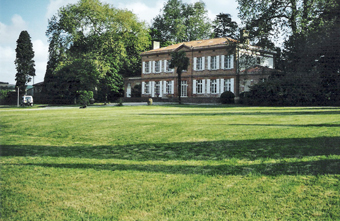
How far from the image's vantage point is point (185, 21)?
189 ft

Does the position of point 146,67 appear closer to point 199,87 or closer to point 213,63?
point 199,87

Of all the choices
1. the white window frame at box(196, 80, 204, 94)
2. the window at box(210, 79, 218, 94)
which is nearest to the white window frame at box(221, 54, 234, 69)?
the window at box(210, 79, 218, 94)

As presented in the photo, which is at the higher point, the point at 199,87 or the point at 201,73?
the point at 201,73

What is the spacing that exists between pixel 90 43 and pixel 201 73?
15969mm

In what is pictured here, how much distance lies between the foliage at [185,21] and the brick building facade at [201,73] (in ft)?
28.2

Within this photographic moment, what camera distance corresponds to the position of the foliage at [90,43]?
1769 inches

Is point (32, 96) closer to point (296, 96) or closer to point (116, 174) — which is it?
point (296, 96)

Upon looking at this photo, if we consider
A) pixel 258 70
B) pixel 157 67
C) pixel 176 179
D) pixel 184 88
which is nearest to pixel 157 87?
pixel 157 67

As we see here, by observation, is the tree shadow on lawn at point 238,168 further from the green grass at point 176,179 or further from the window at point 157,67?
the window at point 157,67

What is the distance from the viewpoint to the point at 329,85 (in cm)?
2708

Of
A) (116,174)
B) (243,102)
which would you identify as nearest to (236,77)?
(243,102)

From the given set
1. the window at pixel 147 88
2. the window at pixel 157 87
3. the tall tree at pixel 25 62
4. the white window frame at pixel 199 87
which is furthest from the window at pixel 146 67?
the tall tree at pixel 25 62

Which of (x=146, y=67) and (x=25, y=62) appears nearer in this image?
(x=25, y=62)

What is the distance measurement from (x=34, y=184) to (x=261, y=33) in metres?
29.3
